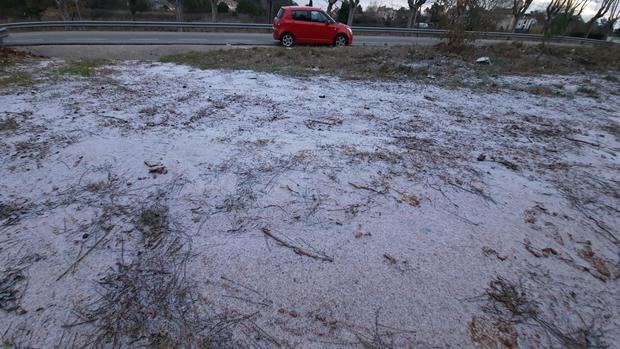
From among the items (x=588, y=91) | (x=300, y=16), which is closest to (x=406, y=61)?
(x=588, y=91)

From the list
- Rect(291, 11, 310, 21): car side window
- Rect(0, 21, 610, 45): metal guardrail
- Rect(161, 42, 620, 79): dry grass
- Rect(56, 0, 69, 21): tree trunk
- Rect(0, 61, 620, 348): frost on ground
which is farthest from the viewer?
Rect(56, 0, 69, 21): tree trunk

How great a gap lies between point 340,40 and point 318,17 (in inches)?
52.3

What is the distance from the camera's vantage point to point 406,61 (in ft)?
30.3

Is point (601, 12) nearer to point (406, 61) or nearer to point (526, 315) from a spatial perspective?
point (406, 61)

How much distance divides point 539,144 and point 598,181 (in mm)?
947

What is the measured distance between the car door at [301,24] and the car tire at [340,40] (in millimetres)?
1215

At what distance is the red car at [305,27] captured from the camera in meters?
12.9

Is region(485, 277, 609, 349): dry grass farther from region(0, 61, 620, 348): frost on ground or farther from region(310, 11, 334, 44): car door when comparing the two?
region(310, 11, 334, 44): car door

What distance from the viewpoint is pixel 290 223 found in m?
2.52

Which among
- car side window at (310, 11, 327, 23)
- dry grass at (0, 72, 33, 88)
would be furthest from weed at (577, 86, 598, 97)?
dry grass at (0, 72, 33, 88)

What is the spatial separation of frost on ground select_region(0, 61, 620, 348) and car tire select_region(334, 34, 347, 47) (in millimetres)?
10072

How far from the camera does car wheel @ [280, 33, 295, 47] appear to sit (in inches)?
517

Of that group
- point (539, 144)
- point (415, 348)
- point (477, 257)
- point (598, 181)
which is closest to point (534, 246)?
point (477, 257)

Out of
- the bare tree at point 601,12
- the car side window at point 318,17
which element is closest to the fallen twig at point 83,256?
the car side window at point 318,17
